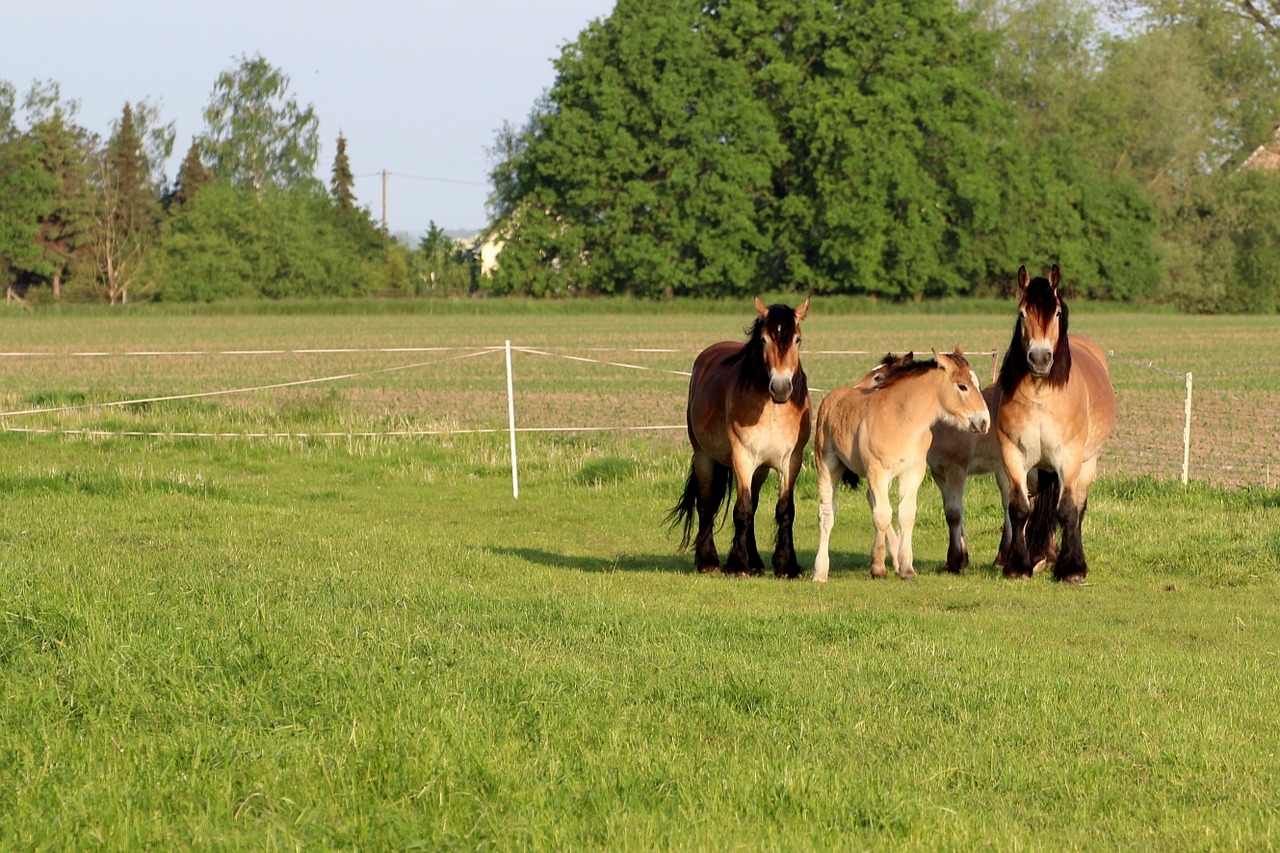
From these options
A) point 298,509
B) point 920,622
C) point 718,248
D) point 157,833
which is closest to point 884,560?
point 920,622

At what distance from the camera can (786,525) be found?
1030cm

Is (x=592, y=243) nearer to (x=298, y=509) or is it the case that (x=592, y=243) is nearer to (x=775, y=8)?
(x=775, y=8)

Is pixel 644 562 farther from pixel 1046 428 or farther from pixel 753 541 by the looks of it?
pixel 1046 428

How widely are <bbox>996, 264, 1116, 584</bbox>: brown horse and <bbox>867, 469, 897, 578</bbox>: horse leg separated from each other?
1001mm

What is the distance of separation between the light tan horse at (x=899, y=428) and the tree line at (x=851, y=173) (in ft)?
210

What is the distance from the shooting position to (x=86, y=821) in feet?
14.9

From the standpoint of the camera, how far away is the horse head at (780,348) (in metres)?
9.49

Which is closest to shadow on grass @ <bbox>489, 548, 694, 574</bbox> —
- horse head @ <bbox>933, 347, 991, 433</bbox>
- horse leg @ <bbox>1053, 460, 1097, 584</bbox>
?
horse head @ <bbox>933, 347, 991, 433</bbox>

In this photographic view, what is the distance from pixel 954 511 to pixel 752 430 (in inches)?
68.8

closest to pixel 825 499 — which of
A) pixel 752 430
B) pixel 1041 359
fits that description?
pixel 752 430

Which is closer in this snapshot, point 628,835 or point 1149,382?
point 628,835

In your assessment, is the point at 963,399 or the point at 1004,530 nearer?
the point at 963,399

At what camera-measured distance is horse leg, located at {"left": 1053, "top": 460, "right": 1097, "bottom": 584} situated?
10.2 m

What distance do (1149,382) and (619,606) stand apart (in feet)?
89.0
